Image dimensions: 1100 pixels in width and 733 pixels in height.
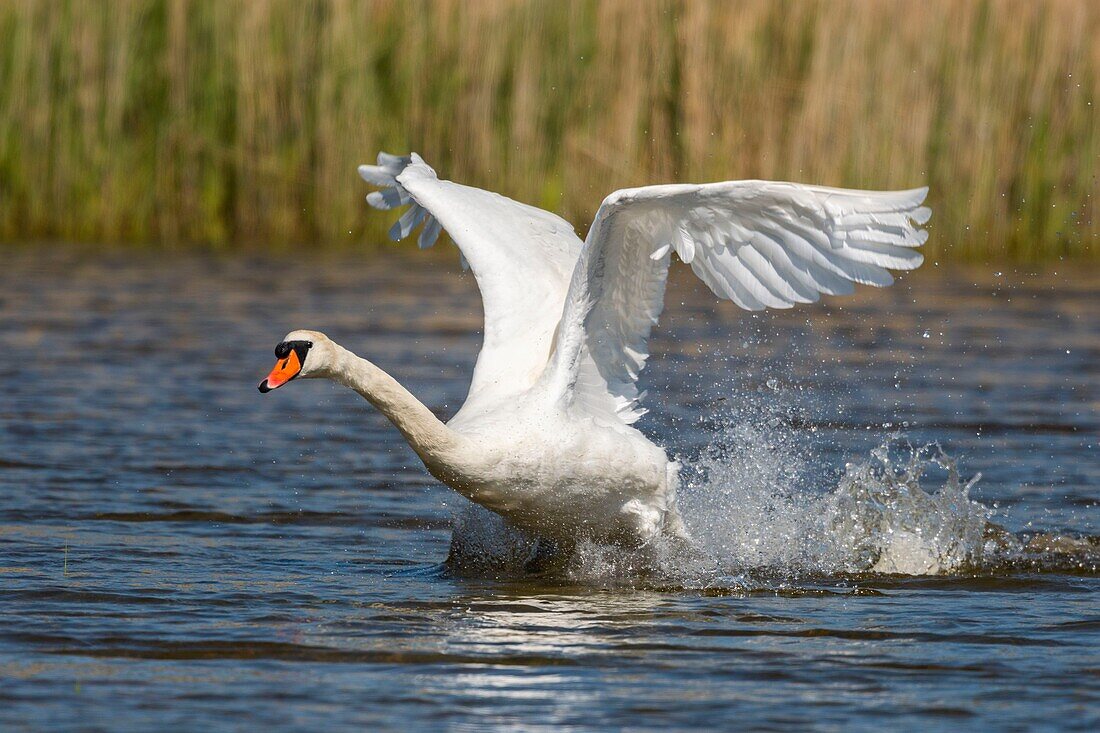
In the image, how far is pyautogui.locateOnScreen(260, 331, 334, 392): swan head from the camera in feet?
21.0

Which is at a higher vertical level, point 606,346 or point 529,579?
point 606,346

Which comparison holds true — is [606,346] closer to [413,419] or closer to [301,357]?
[413,419]

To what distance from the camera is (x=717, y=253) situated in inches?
276

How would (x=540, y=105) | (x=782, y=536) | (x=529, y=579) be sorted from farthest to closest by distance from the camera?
(x=540, y=105) → (x=782, y=536) → (x=529, y=579)

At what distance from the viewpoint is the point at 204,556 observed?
289 inches

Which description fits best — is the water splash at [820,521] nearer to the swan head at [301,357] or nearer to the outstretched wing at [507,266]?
the outstretched wing at [507,266]

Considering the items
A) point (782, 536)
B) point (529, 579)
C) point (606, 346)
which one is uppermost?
point (606, 346)

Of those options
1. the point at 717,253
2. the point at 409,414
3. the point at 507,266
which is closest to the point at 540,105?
the point at 507,266

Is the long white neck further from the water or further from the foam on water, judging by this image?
the foam on water

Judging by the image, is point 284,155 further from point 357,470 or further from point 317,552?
point 317,552

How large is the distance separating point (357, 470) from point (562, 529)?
2.44 m

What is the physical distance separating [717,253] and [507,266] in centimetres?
131

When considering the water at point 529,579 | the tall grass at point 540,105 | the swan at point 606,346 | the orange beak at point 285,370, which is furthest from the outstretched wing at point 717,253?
the tall grass at point 540,105

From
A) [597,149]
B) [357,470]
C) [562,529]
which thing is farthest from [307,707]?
[597,149]
